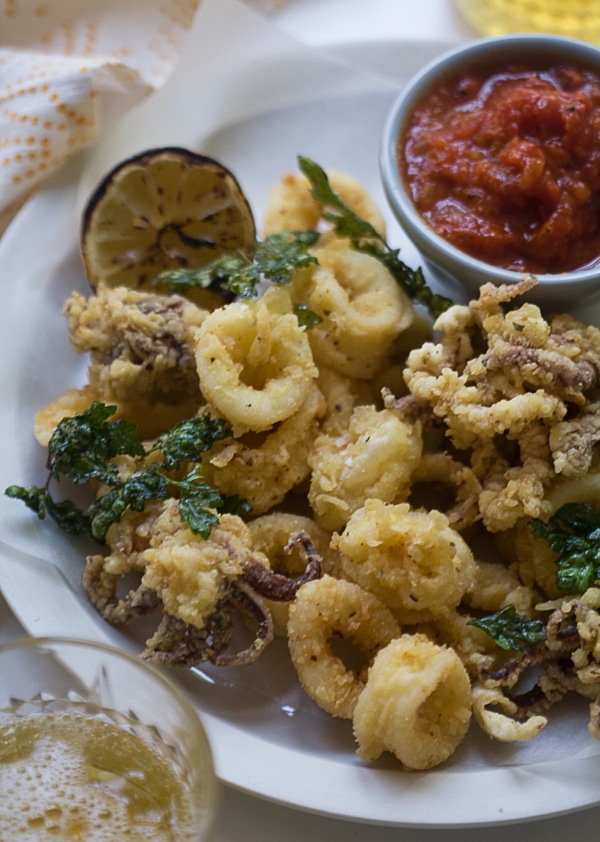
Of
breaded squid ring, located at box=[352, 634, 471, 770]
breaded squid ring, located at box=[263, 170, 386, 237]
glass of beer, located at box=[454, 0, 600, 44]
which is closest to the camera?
breaded squid ring, located at box=[352, 634, 471, 770]

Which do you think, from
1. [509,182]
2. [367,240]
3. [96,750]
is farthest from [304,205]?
[96,750]

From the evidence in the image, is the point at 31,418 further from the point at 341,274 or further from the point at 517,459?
the point at 517,459

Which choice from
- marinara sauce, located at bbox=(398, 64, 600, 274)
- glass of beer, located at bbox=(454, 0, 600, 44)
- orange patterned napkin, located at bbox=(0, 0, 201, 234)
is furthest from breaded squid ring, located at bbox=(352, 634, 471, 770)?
glass of beer, located at bbox=(454, 0, 600, 44)

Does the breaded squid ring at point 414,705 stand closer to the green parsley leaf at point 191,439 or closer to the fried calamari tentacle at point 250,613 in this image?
the fried calamari tentacle at point 250,613

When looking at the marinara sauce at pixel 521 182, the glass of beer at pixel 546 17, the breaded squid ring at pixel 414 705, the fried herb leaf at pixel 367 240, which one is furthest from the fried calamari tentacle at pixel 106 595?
the glass of beer at pixel 546 17

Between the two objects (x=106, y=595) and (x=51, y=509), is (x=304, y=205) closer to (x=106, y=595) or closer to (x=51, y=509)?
(x=51, y=509)

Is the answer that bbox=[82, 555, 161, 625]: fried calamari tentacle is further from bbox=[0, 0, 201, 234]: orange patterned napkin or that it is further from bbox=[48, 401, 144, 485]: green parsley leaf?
bbox=[0, 0, 201, 234]: orange patterned napkin

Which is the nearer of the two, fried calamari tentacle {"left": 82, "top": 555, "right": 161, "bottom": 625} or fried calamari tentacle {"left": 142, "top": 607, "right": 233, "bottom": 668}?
fried calamari tentacle {"left": 142, "top": 607, "right": 233, "bottom": 668}
